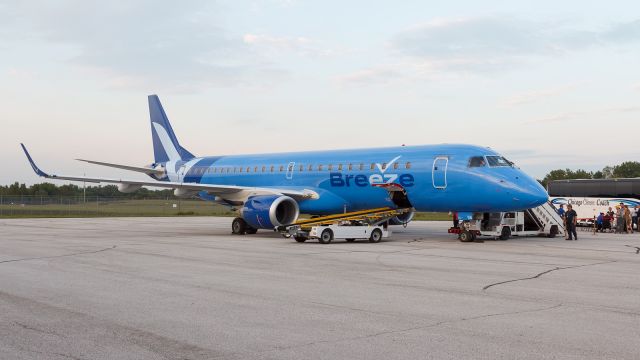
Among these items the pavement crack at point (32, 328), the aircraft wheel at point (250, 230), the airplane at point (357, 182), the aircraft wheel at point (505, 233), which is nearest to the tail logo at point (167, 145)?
the airplane at point (357, 182)

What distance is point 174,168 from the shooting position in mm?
34000

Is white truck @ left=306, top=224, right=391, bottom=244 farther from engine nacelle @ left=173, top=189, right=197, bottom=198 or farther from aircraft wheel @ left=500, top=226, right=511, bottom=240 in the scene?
engine nacelle @ left=173, top=189, right=197, bottom=198

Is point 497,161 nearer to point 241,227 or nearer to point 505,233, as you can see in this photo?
point 505,233

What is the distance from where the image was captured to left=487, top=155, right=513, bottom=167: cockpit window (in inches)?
846

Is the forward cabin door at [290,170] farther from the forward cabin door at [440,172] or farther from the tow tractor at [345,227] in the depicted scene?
the forward cabin door at [440,172]

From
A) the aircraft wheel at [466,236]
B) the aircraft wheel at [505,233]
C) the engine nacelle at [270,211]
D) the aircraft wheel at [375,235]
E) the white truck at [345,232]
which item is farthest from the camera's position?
the engine nacelle at [270,211]

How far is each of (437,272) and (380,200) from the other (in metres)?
11.0

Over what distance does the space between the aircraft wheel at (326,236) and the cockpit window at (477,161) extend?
5210 mm

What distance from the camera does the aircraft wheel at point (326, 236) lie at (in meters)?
21.7

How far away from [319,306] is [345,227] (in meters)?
12.5

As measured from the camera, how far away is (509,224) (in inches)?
944

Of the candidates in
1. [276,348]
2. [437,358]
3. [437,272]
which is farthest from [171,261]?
[437,358]

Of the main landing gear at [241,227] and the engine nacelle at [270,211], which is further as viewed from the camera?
the main landing gear at [241,227]

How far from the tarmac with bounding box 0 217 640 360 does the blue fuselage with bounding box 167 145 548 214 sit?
4.21 m
